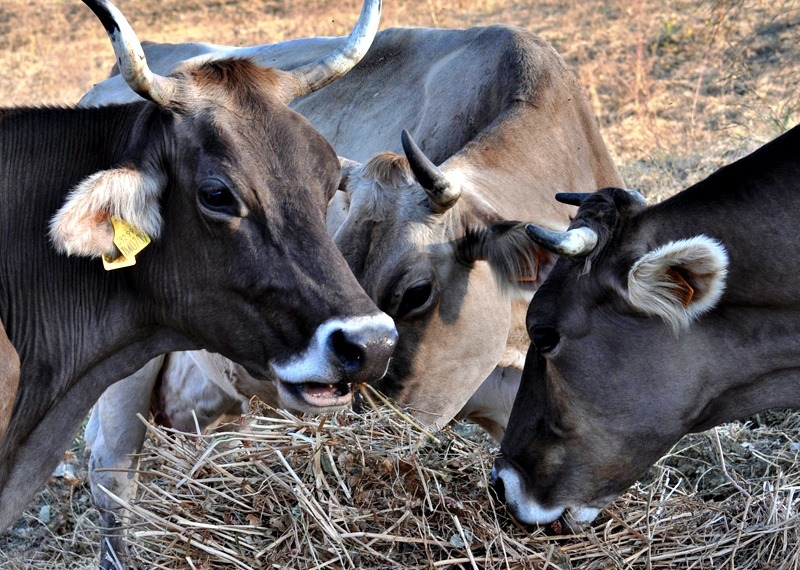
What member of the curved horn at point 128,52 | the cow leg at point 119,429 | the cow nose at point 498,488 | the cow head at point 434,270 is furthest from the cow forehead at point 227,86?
the cow leg at point 119,429

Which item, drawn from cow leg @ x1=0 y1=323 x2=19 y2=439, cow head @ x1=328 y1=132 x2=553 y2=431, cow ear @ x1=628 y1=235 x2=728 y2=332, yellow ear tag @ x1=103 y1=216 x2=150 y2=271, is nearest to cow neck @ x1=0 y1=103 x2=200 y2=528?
cow leg @ x1=0 y1=323 x2=19 y2=439

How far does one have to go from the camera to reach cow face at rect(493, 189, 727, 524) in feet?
12.6

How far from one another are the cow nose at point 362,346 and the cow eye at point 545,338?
0.72m

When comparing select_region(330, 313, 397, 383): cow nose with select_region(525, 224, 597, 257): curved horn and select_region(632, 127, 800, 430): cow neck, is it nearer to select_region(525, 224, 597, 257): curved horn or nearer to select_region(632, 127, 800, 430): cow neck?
select_region(525, 224, 597, 257): curved horn

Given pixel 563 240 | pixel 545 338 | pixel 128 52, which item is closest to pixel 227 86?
pixel 128 52

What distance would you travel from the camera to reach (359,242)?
4836mm

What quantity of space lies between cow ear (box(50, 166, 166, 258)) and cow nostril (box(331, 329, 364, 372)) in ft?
2.60

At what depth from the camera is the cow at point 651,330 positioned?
3740 mm

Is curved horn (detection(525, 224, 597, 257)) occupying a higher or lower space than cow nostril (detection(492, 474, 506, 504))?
higher

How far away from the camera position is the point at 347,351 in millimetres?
3568

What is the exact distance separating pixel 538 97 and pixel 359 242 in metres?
1.56

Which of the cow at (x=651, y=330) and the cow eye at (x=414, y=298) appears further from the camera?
the cow eye at (x=414, y=298)

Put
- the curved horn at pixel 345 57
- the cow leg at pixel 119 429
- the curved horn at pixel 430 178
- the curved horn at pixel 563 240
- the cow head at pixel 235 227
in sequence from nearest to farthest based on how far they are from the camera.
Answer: the cow head at pixel 235 227, the curved horn at pixel 563 240, the curved horn at pixel 345 57, the curved horn at pixel 430 178, the cow leg at pixel 119 429

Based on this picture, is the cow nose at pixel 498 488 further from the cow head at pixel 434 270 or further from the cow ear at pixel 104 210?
the cow ear at pixel 104 210
